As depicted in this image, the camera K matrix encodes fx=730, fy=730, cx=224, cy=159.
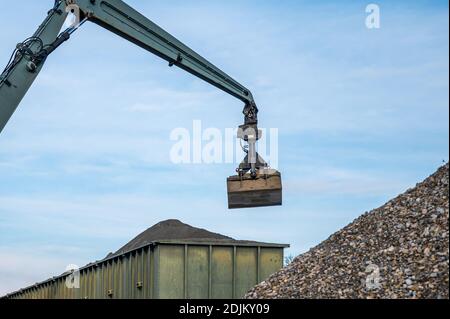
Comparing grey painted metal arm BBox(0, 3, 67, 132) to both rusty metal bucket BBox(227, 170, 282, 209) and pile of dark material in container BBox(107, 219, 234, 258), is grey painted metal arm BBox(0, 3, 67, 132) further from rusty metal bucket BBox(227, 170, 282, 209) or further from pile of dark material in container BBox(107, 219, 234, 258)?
rusty metal bucket BBox(227, 170, 282, 209)

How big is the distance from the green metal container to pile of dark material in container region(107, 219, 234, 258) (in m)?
1.09

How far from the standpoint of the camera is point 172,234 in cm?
1633

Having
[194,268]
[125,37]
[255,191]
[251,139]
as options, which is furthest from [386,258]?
[125,37]

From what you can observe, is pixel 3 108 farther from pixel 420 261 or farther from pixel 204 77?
pixel 420 261

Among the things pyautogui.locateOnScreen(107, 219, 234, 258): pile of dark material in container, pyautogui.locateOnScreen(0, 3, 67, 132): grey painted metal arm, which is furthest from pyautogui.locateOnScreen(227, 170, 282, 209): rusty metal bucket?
pyautogui.locateOnScreen(0, 3, 67, 132): grey painted metal arm

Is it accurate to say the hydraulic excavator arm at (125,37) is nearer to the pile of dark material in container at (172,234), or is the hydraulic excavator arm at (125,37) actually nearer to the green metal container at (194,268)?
the pile of dark material in container at (172,234)

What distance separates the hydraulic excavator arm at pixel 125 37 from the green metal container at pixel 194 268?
2.04 m

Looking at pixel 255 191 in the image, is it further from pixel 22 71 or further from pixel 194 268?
pixel 22 71

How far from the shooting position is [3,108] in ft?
40.2

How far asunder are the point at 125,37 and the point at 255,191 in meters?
4.24

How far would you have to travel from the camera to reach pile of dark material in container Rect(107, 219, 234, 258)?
16047 mm

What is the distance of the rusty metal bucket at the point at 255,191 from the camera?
50.9 ft

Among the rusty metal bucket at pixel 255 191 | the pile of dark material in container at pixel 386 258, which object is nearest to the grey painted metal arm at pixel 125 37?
the rusty metal bucket at pixel 255 191
